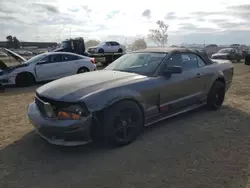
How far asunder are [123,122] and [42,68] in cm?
776

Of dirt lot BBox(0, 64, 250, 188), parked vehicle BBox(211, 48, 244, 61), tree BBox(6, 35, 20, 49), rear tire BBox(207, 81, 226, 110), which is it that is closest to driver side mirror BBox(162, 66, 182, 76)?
dirt lot BBox(0, 64, 250, 188)

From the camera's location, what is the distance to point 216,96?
5.95m

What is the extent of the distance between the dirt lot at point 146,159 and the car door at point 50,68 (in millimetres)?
5853

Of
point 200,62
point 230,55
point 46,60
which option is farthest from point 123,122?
point 230,55

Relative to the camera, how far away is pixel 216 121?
5.30 meters

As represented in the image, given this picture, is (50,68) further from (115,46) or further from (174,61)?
(115,46)

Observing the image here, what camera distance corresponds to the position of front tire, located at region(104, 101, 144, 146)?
12.4 ft

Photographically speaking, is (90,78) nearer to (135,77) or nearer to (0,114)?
(135,77)

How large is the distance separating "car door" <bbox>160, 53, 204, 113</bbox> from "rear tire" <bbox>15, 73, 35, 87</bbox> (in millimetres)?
7182

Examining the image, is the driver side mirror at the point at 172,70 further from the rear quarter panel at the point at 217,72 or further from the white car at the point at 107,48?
the white car at the point at 107,48

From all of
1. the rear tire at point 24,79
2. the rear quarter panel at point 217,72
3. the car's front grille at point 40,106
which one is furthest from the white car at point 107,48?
the car's front grille at point 40,106

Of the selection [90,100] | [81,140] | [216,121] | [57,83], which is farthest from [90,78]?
[216,121]

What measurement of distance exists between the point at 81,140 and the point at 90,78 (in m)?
1.17

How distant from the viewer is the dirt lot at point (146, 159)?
124 inches
